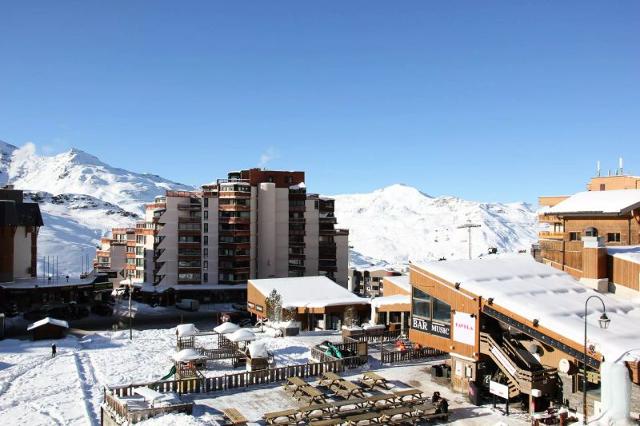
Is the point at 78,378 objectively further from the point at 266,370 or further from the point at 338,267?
the point at 338,267

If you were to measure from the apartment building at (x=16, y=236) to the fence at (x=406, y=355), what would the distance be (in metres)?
53.9

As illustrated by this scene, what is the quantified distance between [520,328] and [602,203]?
2222cm

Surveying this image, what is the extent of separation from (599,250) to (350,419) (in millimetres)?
18090

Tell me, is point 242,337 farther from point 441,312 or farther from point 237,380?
point 441,312

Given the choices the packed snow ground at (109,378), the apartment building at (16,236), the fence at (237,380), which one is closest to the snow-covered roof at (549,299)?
the packed snow ground at (109,378)

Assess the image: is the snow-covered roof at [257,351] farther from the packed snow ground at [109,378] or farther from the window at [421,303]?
the window at [421,303]

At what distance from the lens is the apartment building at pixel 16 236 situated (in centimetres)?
6781

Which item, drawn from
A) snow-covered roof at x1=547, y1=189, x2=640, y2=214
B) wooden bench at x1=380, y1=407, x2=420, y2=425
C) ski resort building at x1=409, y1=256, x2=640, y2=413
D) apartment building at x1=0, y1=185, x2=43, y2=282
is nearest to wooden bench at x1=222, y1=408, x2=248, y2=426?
wooden bench at x1=380, y1=407, x2=420, y2=425

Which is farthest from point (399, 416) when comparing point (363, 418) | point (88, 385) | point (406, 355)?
point (88, 385)

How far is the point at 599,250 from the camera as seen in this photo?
30781 mm

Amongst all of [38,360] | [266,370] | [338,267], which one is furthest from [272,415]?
[338,267]

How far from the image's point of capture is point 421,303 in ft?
94.8

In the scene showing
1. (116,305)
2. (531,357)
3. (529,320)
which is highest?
(529,320)

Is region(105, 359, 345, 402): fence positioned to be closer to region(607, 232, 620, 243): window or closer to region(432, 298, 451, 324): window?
region(432, 298, 451, 324): window
